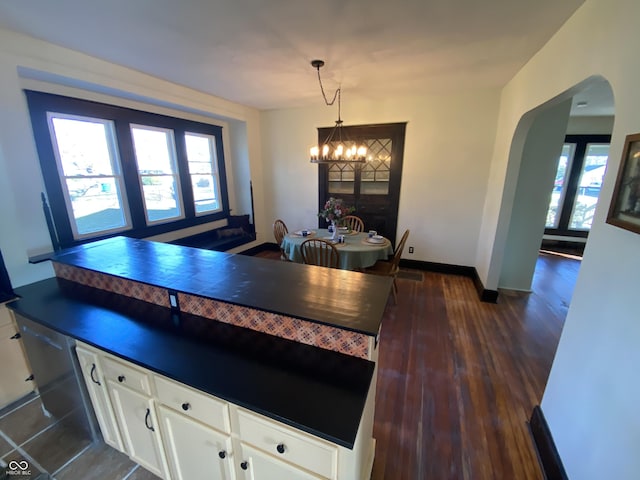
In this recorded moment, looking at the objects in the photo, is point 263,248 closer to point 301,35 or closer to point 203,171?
point 203,171

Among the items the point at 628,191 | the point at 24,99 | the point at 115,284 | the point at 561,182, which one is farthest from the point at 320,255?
the point at 561,182

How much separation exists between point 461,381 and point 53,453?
9.40 feet

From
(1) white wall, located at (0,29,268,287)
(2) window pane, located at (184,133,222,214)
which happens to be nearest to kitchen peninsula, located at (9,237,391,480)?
(1) white wall, located at (0,29,268,287)

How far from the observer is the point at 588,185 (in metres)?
5.38

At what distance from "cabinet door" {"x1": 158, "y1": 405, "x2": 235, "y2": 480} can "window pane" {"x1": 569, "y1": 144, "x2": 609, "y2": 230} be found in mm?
→ 7013

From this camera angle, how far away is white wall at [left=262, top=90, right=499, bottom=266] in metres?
3.67

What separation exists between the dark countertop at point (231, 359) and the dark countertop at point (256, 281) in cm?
Answer: 18

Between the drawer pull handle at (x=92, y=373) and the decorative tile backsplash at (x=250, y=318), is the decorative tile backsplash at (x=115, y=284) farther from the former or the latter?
the drawer pull handle at (x=92, y=373)

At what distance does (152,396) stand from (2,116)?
2.49m

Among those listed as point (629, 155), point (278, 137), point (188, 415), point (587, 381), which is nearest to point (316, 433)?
point (188, 415)

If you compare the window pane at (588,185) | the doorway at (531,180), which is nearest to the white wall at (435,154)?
the doorway at (531,180)

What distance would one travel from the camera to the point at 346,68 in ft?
8.96

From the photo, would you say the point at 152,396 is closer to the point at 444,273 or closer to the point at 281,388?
the point at 281,388

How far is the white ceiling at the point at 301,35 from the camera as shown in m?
1.69
